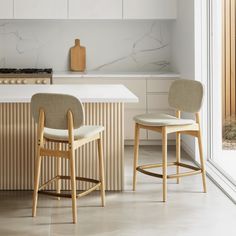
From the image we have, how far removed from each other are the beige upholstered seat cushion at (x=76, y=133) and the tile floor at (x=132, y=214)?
54cm

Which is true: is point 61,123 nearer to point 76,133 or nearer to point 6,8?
point 76,133

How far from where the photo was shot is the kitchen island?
481 cm

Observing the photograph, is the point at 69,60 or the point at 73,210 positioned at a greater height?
the point at 69,60

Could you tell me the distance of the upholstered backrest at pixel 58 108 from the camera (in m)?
4.02

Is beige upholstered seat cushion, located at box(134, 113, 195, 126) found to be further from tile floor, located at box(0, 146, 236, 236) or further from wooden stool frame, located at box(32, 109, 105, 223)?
tile floor, located at box(0, 146, 236, 236)

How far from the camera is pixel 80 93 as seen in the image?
4773 mm

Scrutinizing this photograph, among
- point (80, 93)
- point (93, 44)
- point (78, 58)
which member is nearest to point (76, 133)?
point (80, 93)

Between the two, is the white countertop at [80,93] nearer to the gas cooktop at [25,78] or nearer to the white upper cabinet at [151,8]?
the gas cooktop at [25,78]

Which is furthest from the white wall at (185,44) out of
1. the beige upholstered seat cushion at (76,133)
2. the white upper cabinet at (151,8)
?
the beige upholstered seat cushion at (76,133)

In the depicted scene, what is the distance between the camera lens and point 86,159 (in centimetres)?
487

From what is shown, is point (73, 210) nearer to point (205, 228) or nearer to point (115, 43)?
point (205, 228)

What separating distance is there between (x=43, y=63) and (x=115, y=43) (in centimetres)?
92

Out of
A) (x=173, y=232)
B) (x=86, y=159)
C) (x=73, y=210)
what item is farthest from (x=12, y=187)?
(x=173, y=232)

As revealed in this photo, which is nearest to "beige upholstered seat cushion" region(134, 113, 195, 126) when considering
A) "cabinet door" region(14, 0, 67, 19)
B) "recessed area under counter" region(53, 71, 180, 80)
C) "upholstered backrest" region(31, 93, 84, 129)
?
"upholstered backrest" region(31, 93, 84, 129)
